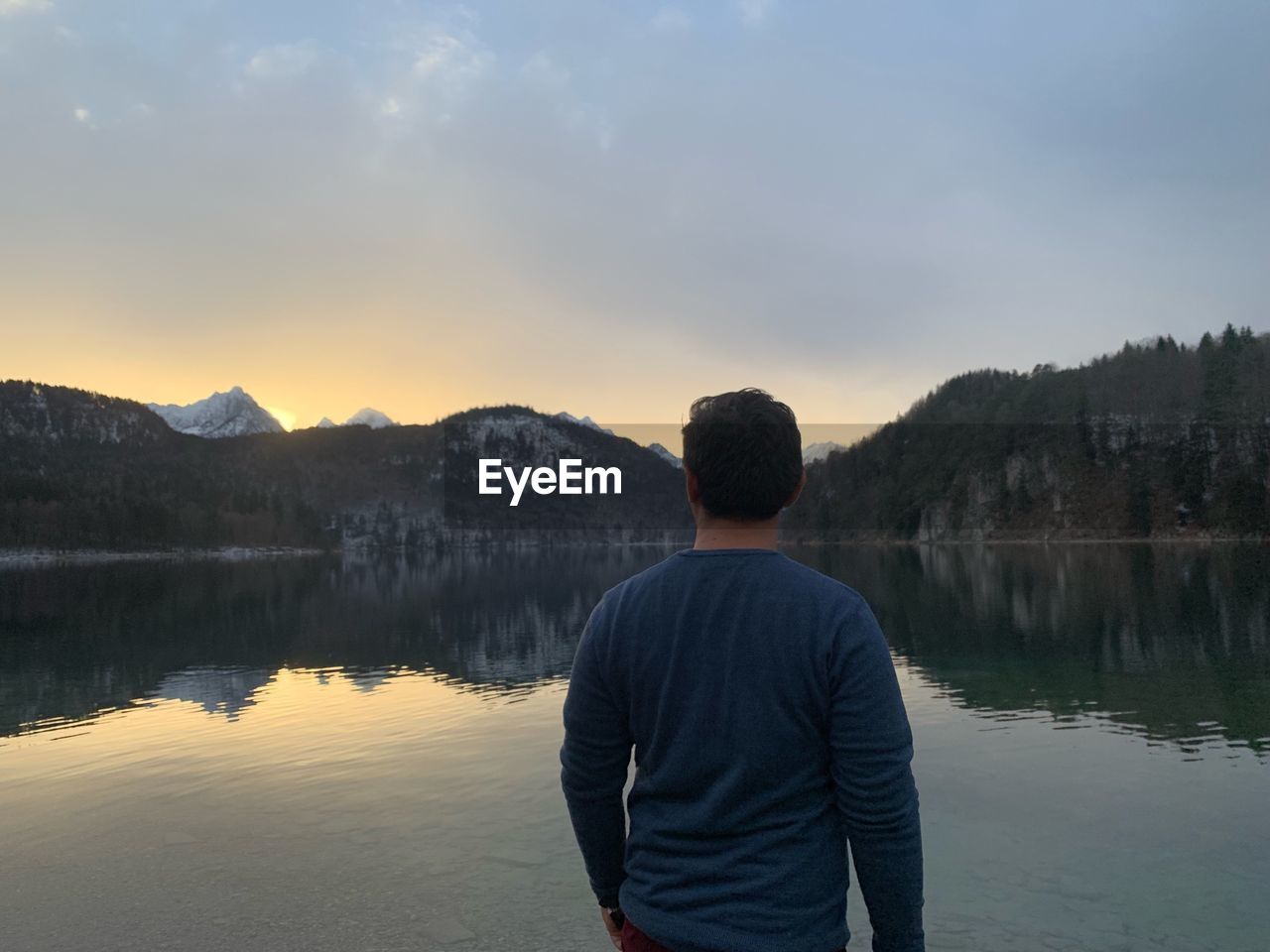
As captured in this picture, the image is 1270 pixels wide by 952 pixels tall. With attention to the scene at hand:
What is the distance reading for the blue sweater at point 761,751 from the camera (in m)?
2.99

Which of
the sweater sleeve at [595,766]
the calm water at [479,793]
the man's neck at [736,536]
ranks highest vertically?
the man's neck at [736,536]

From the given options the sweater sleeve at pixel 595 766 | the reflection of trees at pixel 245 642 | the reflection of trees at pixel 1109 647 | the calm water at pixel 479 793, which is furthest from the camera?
the reflection of trees at pixel 245 642

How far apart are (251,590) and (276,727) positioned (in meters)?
61.7

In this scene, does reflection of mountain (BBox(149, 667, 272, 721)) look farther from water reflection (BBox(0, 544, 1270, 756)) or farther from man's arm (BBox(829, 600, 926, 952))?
man's arm (BBox(829, 600, 926, 952))

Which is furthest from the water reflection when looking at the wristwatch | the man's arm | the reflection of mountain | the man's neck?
the man's neck

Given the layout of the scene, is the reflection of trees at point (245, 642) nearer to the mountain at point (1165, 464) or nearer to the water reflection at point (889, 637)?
the water reflection at point (889, 637)

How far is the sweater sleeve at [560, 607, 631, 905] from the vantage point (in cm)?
332

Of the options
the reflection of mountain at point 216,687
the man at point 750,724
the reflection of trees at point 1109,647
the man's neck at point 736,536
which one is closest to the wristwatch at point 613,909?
the man at point 750,724

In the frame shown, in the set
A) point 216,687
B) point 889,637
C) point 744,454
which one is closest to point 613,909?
point 744,454

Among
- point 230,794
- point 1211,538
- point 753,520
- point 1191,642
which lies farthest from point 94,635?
point 1211,538

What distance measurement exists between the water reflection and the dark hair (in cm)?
1670

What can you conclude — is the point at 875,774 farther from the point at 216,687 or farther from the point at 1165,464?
the point at 1165,464

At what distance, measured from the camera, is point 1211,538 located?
14912 cm

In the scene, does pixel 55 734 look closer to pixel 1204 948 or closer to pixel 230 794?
pixel 230 794
